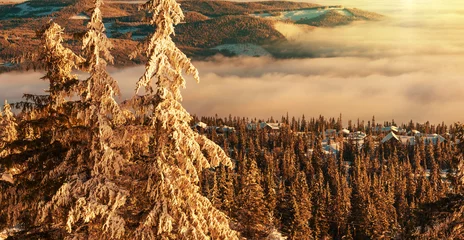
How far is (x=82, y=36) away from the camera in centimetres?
1466

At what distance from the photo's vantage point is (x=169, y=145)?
15062 mm

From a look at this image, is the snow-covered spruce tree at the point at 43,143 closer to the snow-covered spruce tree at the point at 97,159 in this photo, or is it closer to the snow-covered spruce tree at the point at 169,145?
the snow-covered spruce tree at the point at 97,159

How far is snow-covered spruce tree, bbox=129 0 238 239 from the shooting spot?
14.4m

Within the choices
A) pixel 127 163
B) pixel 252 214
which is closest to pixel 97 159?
pixel 127 163

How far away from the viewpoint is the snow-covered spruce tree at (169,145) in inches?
565

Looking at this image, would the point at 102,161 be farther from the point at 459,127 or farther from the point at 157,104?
the point at 459,127

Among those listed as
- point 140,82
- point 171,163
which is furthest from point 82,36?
point 171,163

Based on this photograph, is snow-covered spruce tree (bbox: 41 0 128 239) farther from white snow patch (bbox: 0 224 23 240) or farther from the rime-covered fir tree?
white snow patch (bbox: 0 224 23 240)

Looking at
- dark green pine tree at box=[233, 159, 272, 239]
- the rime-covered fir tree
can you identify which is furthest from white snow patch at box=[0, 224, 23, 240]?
dark green pine tree at box=[233, 159, 272, 239]

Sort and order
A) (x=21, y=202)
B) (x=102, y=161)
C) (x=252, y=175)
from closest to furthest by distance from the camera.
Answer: (x=102, y=161)
(x=21, y=202)
(x=252, y=175)

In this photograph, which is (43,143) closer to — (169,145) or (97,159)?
(97,159)

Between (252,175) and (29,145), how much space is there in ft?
196

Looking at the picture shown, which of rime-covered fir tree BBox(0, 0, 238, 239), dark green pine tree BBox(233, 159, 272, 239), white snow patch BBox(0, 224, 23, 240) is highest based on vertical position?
rime-covered fir tree BBox(0, 0, 238, 239)

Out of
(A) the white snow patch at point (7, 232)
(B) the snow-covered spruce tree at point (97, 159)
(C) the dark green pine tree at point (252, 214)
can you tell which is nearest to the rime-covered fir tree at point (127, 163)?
(B) the snow-covered spruce tree at point (97, 159)
